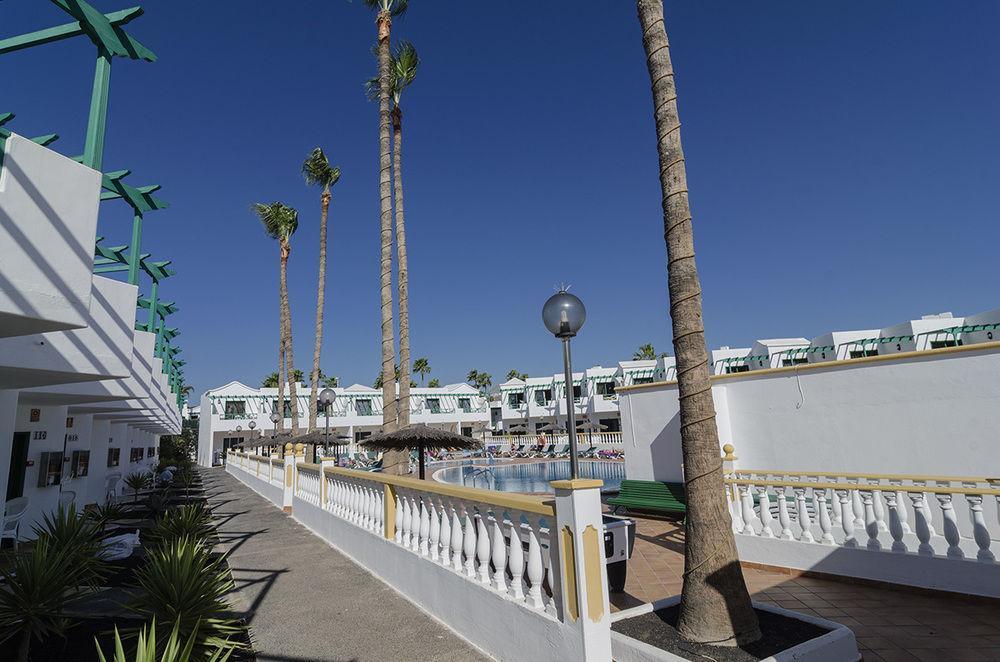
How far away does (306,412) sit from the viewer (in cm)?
4959

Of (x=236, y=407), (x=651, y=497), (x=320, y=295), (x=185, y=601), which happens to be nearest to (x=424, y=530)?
(x=185, y=601)

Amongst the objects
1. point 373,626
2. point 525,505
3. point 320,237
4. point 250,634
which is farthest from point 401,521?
point 320,237

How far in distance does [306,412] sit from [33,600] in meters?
47.5

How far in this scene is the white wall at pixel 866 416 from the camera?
740cm

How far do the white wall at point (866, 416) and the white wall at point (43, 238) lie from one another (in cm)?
1043

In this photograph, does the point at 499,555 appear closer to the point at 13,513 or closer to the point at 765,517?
the point at 765,517

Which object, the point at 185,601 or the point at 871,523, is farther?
the point at 871,523

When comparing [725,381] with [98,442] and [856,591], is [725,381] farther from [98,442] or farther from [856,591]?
[98,442]

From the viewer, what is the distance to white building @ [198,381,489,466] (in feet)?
149

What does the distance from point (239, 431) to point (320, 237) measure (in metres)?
30.3

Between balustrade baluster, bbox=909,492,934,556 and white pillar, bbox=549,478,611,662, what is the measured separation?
4.26m

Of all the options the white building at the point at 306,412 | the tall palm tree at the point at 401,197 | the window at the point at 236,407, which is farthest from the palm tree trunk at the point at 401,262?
the window at the point at 236,407

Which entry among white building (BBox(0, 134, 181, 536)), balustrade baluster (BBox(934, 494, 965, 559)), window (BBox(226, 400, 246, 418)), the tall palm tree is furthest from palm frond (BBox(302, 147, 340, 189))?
window (BBox(226, 400, 246, 418))

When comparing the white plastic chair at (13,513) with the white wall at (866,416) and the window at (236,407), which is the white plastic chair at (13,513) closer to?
the white wall at (866,416)
